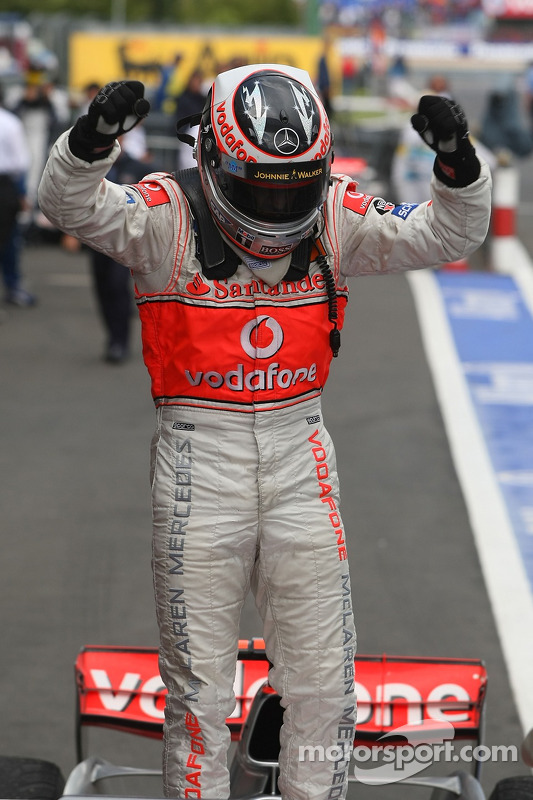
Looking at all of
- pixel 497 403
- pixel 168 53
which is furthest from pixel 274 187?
pixel 168 53

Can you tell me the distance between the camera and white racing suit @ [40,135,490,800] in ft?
10.1

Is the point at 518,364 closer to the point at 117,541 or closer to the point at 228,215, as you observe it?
the point at 117,541

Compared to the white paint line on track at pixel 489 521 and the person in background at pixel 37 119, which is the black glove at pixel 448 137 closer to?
the white paint line on track at pixel 489 521

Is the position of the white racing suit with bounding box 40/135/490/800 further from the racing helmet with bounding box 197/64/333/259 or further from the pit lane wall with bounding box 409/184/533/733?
the pit lane wall with bounding box 409/184/533/733

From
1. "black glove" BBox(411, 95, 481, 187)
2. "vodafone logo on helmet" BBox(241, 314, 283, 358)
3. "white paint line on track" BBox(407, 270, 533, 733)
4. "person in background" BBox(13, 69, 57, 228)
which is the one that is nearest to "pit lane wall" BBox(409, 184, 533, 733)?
"white paint line on track" BBox(407, 270, 533, 733)

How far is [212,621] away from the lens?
10.2 ft

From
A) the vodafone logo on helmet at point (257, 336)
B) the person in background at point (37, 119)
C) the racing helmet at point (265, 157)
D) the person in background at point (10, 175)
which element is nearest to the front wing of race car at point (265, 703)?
the vodafone logo on helmet at point (257, 336)

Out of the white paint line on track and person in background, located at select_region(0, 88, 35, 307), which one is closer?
the white paint line on track

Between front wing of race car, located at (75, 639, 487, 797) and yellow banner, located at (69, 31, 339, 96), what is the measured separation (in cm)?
2188

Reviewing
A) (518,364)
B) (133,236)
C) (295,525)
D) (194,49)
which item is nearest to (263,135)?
(133,236)

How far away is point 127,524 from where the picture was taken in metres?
6.59

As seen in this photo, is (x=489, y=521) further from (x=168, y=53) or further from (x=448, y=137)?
(x=168, y=53)

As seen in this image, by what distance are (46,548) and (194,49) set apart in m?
22.7

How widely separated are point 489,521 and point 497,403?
2.38 meters
